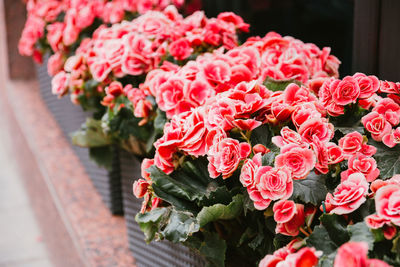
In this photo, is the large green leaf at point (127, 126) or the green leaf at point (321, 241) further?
the large green leaf at point (127, 126)

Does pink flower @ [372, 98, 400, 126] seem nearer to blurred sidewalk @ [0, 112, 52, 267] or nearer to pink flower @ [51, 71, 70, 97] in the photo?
pink flower @ [51, 71, 70, 97]

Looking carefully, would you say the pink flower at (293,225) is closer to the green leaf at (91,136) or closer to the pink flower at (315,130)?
the pink flower at (315,130)

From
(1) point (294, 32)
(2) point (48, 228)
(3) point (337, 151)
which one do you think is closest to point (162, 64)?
(3) point (337, 151)

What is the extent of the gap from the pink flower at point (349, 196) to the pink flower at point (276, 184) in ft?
0.24

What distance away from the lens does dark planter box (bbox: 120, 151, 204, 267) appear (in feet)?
4.90

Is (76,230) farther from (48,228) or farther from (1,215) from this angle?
(1,215)

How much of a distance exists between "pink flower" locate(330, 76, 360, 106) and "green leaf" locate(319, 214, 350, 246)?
0.28 metres

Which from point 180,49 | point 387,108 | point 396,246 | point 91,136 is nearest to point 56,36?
point 91,136

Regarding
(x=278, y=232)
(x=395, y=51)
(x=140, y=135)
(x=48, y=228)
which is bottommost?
(x=48, y=228)

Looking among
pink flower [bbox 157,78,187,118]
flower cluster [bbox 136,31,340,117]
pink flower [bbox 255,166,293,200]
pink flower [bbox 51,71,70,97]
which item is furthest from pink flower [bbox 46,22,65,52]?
pink flower [bbox 255,166,293,200]

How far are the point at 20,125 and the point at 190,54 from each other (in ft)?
7.26

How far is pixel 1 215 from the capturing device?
327 cm

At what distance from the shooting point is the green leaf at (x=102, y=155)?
1.94 metres

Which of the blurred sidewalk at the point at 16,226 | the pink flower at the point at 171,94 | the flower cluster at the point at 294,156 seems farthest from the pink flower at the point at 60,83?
the blurred sidewalk at the point at 16,226
